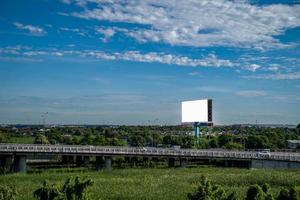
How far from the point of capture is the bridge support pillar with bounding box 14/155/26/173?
302 feet

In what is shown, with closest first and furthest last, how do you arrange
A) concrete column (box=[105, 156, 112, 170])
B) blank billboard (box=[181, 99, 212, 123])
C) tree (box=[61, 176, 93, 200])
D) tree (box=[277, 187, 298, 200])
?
tree (box=[277, 187, 298, 200]), tree (box=[61, 176, 93, 200]), concrete column (box=[105, 156, 112, 170]), blank billboard (box=[181, 99, 212, 123])

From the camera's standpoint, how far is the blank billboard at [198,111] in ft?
465

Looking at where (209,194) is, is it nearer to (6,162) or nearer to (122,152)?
(122,152)

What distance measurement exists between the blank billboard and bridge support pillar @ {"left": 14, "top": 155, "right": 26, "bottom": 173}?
6067 centimetres

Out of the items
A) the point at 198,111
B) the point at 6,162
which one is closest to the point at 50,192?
the point at 6,162

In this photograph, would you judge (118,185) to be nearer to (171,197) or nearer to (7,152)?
(171,197)

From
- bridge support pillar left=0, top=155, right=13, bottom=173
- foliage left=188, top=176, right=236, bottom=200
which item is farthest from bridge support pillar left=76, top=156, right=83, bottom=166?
foliage left=188, top=176, right=236, bottom=200

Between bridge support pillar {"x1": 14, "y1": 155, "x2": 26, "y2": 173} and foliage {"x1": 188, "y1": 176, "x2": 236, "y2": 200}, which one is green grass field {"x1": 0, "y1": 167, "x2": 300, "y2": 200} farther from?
foliage {"x1": 188, "y1": 176, "x2": 236, "y2": 200}

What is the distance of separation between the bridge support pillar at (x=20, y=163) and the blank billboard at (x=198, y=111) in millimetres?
60674

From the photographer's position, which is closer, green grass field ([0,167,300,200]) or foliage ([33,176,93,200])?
foliage ([33,176,93,200])

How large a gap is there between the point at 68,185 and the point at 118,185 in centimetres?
2521

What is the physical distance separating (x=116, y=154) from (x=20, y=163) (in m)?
19.4

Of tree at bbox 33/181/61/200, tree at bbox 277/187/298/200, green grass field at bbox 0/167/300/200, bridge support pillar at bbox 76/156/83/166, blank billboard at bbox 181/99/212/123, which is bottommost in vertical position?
green grass field at bbox 0/167/300/200

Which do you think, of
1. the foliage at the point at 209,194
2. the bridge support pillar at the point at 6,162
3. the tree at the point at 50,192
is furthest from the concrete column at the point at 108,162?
the foliage at the point at 209,194
